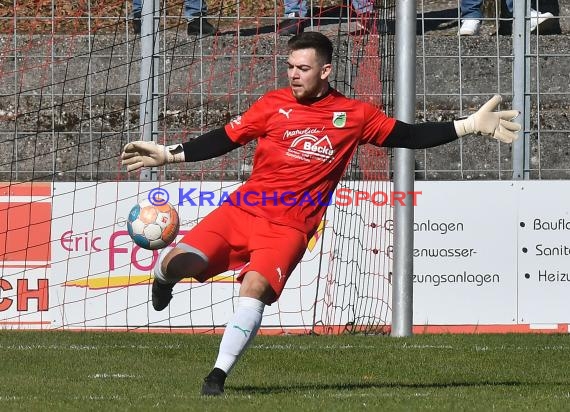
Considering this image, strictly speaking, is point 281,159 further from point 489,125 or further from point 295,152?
point 489,125

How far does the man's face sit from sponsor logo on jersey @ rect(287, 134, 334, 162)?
26cm

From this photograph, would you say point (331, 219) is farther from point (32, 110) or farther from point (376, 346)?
point (32, 110)

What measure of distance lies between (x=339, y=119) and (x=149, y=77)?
5.22 m

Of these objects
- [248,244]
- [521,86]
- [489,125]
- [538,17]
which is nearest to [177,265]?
[248,244]

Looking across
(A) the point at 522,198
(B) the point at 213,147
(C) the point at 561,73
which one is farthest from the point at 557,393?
(C) the point at 561,73

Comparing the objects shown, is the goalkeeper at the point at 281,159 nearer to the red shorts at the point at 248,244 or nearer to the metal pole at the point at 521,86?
the red shorts at the point at 248,244

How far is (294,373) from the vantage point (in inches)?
350

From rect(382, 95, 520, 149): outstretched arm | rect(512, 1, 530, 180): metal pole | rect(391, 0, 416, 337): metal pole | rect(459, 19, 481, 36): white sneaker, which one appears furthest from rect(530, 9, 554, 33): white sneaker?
rect(382, 95, 520, 149): outstretched arm

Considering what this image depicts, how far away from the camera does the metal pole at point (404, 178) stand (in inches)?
449

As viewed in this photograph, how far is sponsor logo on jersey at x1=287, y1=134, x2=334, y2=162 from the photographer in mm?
7793

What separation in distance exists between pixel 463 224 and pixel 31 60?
5.79 m

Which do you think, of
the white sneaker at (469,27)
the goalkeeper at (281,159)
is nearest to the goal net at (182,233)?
the white sneaker at (469,27)

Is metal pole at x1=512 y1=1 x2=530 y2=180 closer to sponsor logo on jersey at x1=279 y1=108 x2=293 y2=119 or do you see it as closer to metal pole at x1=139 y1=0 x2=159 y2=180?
metal pole at x1=139 y1=0 x2=159 y2=180

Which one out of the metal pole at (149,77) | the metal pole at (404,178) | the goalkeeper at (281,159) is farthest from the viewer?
the metal pole at (149,77)
